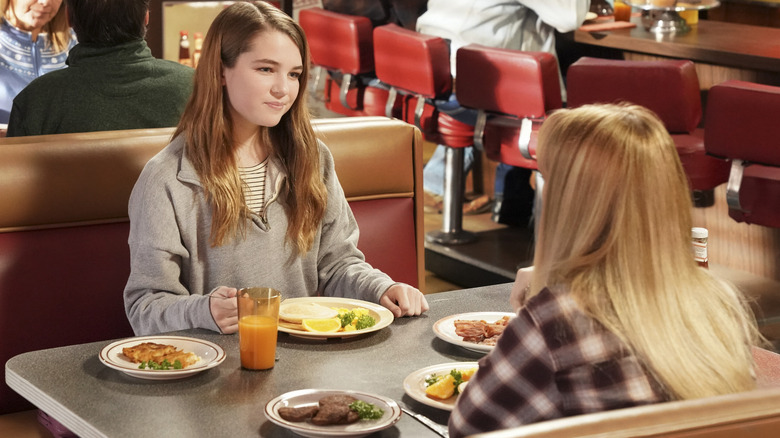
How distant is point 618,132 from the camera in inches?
53.6

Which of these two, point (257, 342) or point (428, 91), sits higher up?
point (257, 342)

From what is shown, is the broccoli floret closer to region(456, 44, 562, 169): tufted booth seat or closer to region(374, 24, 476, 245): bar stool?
region(456, 44, 562, 169): tufted booth seat

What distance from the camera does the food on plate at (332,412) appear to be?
1.48 metres

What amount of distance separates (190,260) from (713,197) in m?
3.01

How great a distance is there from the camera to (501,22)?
487 centimetres

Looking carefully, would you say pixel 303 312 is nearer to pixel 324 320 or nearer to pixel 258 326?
pixel 324 320

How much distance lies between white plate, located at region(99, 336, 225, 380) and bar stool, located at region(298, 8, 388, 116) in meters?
3.28

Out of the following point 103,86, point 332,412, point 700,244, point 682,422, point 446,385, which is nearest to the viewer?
point 682,422

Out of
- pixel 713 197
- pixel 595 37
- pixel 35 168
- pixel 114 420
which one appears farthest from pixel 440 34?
pixel 114 420

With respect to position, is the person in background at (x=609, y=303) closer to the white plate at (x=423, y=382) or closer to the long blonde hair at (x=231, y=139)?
the white plate at (x=423, y=382)

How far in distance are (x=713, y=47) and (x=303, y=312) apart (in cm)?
285

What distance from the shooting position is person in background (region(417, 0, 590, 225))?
4652 mm

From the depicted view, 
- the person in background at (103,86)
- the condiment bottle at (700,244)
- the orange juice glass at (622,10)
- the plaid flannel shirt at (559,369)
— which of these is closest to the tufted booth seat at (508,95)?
the orange juice glass at (622,10)

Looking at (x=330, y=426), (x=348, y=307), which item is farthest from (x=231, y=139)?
(x=330, y=426)
